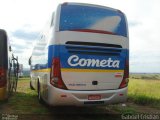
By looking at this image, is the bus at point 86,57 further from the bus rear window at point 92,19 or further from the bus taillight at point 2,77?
the bus taillight at point 2,77

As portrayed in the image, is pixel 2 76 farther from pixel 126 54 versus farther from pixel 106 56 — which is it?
pixel 126 54

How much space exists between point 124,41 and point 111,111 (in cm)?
294

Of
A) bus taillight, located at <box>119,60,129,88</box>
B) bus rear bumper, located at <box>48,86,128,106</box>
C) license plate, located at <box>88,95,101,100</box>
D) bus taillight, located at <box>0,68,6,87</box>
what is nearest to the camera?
bus rear bumper, located at <box>48,86,128,106</box>

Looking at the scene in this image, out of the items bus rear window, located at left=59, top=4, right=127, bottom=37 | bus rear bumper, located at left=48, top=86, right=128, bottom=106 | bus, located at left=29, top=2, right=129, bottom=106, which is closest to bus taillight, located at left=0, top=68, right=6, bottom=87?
bus, located at left=29, top=2, right=129, bottom=106

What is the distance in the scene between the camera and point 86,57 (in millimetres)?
9484

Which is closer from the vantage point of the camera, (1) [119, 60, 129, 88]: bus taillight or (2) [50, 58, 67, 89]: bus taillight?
(2) [50, 58, 67, 89]: bus taillight

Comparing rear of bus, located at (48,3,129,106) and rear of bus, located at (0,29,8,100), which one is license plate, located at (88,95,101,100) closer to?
rear of bus, located at (48,3,129,106)

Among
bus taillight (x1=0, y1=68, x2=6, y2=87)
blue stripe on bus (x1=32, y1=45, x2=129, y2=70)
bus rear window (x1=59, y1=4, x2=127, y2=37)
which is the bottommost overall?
bus taillight (x1=0, y1=68, x2=6, y2=87)

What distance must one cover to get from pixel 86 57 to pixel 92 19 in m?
1.19

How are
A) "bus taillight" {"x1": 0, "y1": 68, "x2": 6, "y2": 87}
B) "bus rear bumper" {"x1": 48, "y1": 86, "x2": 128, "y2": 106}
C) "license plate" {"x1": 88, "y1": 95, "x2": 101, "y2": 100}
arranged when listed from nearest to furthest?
"bus rear bumper" {"x1": 48, "y1": 86, "x2": 128, "y2": 106}
"license plate" {"x1": 88, "y1": 95, "x2": 101, "y2": 100}
"bus taillight" {"x1": 0, "y1": 68, "x2": 6, "y2": 87}

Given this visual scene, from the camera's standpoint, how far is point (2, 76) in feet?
33.9

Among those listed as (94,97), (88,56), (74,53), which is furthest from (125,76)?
(74,53)

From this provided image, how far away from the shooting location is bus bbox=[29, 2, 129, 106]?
9180 mm

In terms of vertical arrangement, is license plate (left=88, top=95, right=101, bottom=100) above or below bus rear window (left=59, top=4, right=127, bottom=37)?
below
